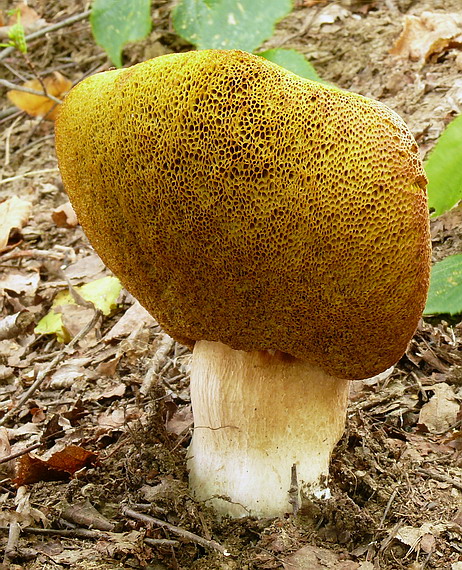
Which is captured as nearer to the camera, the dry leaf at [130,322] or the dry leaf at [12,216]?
the dry leaf at [130,322]

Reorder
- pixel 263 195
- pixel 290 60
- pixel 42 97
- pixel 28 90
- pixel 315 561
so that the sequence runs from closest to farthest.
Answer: pixel 263 195
pixel 315 561
pixel 290 60
pixel 28 90
pixel 42 97

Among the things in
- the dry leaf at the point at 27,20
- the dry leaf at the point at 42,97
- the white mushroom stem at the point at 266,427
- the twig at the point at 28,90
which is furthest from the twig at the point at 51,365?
the dry leaf at the point at 27,20

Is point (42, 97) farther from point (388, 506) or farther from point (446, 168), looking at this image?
point (388, 506)

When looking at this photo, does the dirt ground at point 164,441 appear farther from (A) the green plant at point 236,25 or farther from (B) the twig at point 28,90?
(A) the green plant at point 236,25

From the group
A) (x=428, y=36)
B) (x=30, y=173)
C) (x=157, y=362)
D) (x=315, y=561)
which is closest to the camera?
(x=315, y=561)

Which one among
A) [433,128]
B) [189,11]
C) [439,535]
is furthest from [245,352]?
[433,128]

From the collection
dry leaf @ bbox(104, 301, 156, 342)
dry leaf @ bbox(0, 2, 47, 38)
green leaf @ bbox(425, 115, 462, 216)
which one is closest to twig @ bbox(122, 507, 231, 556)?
green leaf @ bbox(425, 115, 462, 216)

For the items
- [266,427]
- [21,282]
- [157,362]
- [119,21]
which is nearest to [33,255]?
[21,282]
